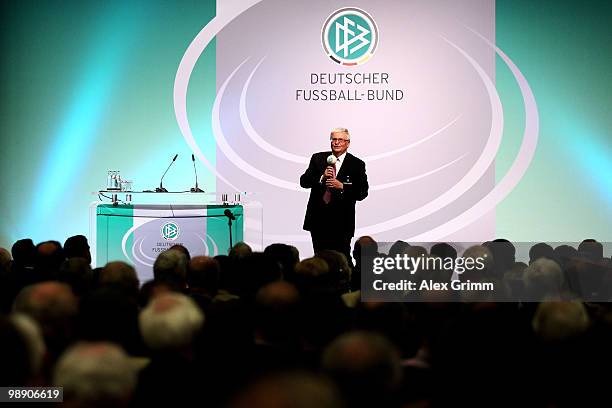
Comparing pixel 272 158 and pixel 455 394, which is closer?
pixel 455 394

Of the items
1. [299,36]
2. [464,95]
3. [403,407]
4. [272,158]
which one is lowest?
[403,407]

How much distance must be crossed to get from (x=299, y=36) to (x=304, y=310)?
597 centimetres

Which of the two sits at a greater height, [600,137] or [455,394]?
[600,137]

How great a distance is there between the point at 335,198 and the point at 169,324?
13.3 ft

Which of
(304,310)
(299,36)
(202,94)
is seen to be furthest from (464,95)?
(304,310)

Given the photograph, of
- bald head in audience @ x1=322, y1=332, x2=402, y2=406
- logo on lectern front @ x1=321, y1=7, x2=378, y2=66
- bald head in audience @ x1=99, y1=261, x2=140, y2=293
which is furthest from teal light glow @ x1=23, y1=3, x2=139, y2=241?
bald head in audience @ x1=322, y1=332, x2=402, y2=406

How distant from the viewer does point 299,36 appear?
752 centimetres

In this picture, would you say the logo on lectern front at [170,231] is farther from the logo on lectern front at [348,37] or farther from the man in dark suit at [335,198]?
the logo on lectern front at [348,37]

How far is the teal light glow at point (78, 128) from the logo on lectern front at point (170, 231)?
2526mm

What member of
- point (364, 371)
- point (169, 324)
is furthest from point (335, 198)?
point (364, 371)

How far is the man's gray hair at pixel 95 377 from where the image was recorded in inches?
53.6

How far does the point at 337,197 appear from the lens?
5723mm

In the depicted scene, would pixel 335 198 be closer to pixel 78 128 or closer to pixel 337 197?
pixel 337 197

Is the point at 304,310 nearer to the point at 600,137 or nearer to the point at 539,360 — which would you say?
the point at 539,360
